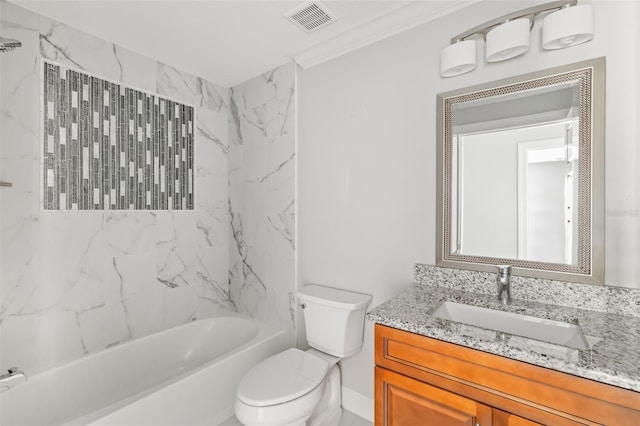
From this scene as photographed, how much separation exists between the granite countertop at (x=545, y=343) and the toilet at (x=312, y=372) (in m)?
0.52

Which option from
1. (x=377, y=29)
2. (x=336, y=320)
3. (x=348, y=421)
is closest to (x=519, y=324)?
(x=336, y=320)

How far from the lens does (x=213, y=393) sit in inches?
73.1

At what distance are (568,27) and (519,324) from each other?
1.20 metres

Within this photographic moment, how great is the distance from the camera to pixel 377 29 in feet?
6.13

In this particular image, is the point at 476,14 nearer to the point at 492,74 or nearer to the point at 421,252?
the point at 492,74

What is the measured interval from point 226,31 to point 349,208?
1.37m

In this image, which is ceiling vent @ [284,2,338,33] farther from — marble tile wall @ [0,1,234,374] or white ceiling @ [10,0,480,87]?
marble tile wall @ [0,1,234,374]

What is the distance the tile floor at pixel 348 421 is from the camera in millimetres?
1896

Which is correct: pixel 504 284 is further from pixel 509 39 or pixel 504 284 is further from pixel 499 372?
pixel 509 39

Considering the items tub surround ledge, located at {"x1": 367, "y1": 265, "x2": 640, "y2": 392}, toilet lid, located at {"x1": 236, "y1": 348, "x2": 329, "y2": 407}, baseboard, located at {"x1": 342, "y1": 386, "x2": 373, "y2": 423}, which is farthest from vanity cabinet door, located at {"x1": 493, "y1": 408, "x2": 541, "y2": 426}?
baseboard, located at {"x1": 342, "y1": 386, "x2": 373, "y2": 423}

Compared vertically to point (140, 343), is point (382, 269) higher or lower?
higher

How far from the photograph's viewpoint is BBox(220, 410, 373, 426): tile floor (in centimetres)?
190

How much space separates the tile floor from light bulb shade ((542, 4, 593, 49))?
7.27 ft

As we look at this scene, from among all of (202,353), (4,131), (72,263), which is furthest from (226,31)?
(202,353)
